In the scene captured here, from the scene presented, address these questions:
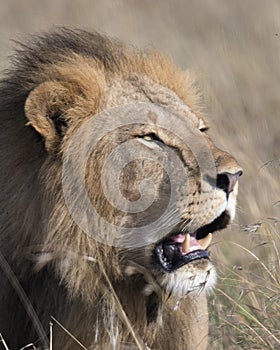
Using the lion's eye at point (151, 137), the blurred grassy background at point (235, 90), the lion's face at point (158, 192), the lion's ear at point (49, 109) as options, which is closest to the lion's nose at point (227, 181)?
the lion's face at point (158, 192)

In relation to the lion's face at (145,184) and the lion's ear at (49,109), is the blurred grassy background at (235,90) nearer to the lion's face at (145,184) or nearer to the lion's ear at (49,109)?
the lion's face at (145,184)

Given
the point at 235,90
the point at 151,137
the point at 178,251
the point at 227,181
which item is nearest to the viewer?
the point at 227,181

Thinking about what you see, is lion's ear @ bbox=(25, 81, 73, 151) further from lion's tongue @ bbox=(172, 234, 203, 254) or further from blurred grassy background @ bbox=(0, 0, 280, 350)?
blurred grassy background @ bbox=(0, 0, 280, 350)

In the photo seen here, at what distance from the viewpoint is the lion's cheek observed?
3.80m

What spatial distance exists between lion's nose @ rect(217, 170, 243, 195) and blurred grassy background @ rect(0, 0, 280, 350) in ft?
0.62

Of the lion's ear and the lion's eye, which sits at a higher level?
the lion's ear

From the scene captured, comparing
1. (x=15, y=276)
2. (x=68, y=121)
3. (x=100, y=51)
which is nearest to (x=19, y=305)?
(x=15, y=276)

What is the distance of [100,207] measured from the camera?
3869 mm

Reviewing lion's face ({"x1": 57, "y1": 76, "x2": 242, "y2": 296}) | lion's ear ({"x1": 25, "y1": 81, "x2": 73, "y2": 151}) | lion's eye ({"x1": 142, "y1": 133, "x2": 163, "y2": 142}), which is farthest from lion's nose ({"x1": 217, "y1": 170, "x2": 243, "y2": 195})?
lion's ear ({"x1": 25, "y1": 81, "x2": 73, "y2": 151})

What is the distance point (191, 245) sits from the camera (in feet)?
12.7

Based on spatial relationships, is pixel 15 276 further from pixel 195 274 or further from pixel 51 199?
pixel 195 274

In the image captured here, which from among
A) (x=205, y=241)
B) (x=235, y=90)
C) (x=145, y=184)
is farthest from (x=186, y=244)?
(x=235, y=90)

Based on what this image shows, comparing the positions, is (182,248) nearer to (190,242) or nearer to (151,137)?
(190,242)

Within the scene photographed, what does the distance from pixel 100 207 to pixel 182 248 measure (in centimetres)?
32
